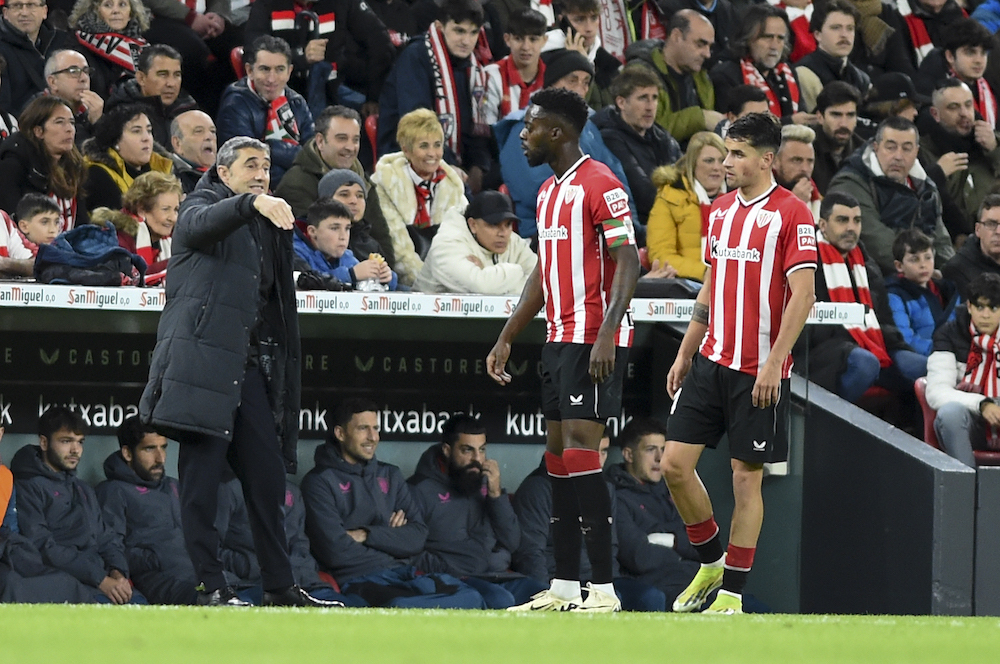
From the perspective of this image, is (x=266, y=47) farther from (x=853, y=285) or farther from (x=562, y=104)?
(x=853, y=285)

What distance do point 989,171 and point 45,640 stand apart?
904 cm

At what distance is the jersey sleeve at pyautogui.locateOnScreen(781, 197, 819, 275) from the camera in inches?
239

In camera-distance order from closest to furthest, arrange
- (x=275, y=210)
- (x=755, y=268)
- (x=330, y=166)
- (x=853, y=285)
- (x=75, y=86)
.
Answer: (x=275, y=210) < (x=755, y=268) < (x=330, y=166) < (x=75, y=86) < (x=853, y=285)

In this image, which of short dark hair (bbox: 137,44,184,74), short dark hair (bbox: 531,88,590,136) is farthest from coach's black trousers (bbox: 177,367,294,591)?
short dark hair (bbox: 137,44,184,74)

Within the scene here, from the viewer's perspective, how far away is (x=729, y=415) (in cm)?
627

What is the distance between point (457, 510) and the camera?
7922 millimetres

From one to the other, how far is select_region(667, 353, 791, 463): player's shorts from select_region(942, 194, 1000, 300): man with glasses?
391 cm

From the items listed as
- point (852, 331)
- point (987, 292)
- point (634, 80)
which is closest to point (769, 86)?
point (634, 80)

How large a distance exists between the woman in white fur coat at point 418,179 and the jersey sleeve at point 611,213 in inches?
107

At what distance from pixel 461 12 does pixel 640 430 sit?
352 cm

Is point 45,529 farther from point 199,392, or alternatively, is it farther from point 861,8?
point 861,8

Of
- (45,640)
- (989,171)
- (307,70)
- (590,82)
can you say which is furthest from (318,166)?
(989,171)

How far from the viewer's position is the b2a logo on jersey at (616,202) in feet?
20.4

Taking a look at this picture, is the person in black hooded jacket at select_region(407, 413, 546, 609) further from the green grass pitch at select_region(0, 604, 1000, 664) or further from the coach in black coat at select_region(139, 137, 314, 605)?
the green grass pitch at select_region(0, 604, 1000, 664)
